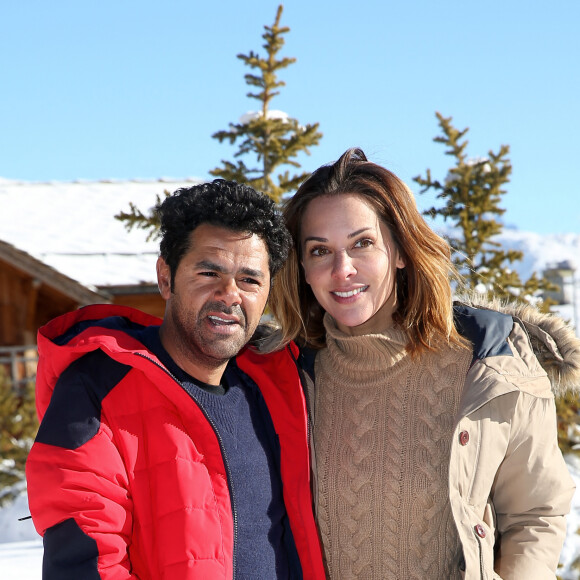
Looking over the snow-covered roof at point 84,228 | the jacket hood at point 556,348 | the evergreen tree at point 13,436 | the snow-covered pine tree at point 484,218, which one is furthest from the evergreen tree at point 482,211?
the snow-covered roof at point 84,228

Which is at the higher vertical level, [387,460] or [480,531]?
[387,460]

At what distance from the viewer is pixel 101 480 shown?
2195 mm

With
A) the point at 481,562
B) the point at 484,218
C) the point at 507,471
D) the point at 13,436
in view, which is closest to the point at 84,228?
the point at 13,436

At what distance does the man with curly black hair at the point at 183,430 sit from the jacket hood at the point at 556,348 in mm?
979

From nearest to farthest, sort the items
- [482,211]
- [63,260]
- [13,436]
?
1. [482,211]
2. [13,436]
3. [63,260]

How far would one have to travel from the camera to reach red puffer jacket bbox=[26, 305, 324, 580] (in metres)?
2.15

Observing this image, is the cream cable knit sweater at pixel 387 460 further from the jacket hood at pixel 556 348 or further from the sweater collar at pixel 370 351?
the jacket hood at pixel 556 348

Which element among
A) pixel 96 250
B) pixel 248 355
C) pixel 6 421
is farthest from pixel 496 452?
pixel 96 250

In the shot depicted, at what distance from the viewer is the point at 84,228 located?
1588cm

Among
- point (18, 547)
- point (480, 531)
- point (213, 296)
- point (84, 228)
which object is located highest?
point (84, 228)

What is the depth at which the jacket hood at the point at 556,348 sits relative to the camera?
3025mm

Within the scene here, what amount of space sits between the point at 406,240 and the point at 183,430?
45.6 inches

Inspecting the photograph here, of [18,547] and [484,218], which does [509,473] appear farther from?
[18,547]

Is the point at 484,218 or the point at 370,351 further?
the point at 484,218
